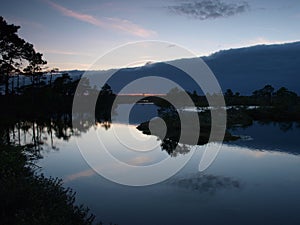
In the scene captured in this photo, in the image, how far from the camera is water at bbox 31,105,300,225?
14414 mm

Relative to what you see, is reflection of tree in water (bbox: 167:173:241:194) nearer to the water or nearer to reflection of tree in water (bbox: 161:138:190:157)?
the water

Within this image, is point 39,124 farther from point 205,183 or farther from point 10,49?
point 205,183

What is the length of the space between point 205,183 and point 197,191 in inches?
77.9

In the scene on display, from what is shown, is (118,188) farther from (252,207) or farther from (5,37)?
(5,37)

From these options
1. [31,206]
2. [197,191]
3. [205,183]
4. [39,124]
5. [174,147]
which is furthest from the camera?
[39,124]

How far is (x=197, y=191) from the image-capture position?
18.3m

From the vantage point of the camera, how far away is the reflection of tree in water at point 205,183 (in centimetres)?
1895

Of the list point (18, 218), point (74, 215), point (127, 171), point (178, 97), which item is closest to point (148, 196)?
point (127, 171)

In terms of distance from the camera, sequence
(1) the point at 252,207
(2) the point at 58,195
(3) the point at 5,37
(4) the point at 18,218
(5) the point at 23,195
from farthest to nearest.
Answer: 1. (3) the point at 5,37
2. (1) the point at 252,207
3. (2) the point at 58,195
4. (5) the point at 23,195
5. (4) the point at 18,218

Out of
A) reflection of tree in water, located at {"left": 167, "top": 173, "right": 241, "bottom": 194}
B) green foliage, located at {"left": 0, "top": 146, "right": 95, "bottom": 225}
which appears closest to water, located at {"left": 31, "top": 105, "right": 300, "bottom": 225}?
reflection of tree in water, located at {"left": 167, "top": 173, "right": 241, "bottom": 194}

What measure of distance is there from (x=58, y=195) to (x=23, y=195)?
189cm

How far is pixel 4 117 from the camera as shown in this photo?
150 ft

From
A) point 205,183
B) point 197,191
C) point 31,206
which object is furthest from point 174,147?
point 31,206

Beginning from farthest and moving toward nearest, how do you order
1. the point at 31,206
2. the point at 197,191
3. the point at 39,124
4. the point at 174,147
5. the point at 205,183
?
the point at 39,124 → the point at 174,147 → the point at 205,183 → the point at 197,191 → the point at 31,206
